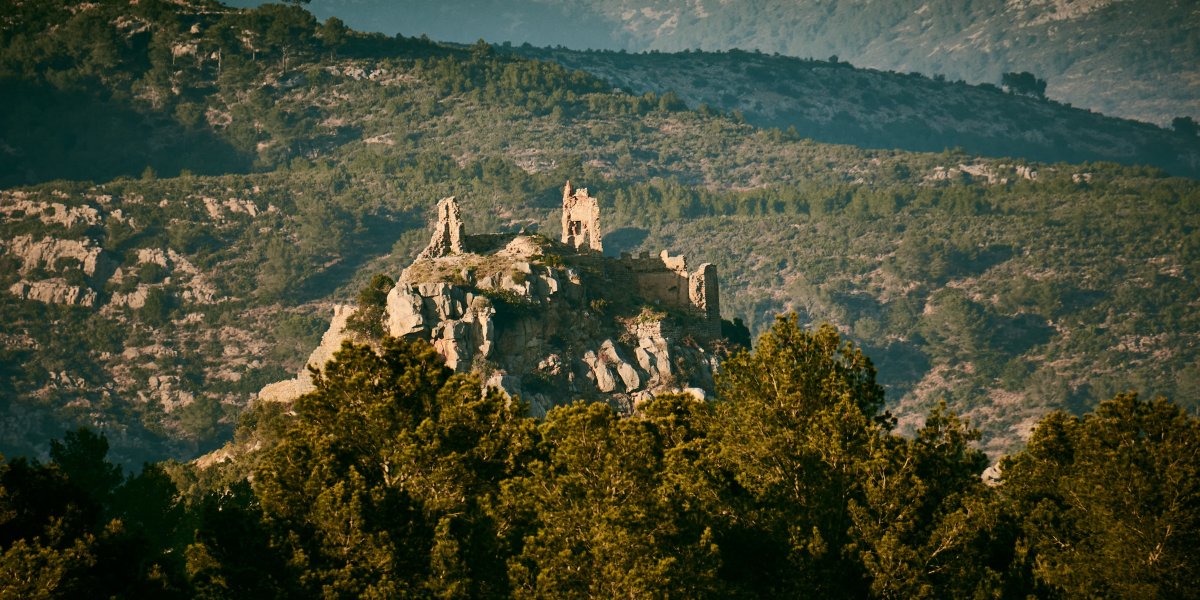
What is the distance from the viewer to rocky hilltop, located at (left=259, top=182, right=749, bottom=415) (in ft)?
327

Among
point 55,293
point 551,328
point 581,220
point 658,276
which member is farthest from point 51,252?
point 658,276

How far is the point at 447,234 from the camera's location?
106875mm

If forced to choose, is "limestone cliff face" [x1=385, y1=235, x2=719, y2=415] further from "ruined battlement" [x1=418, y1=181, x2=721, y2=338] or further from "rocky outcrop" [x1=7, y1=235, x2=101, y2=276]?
"rocky outcrop" [x1=7, y1=235, x2=101, y2=276]

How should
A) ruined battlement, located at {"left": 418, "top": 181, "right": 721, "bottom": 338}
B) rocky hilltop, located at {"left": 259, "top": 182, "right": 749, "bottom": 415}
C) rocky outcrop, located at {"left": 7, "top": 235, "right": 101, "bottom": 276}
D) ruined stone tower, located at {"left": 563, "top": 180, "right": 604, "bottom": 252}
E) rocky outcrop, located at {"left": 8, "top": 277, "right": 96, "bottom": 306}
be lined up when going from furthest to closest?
rocky outcrop, located at {"left": 7, "top": 235, "right": 101, "bottom": 276}, rocky outcrop, located at {"left": 8, "top": 277, "right": 96, "bottom": 306}, ruined stone tower, located at {"left": 563, "top": 180, "right": 604, "bottom": 252}, ruined battlement, located at {"left": 418, "top": 181, "right": 721, "bottom": 338}, rocky hilltop, located at {"left": 259, "top": 182, "right": 749, "bottom": 415}

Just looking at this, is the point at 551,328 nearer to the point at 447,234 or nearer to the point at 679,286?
the point at 679,286

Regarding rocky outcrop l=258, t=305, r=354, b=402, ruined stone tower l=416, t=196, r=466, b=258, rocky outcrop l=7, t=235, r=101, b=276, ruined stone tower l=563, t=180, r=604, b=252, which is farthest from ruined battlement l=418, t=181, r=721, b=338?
rocky outcrop l=7, t=235, r=101, b=276

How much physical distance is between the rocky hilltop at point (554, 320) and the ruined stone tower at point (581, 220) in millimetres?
2516

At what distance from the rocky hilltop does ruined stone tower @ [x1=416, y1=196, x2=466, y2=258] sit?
0.06 meters

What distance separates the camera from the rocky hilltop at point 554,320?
99562 mm

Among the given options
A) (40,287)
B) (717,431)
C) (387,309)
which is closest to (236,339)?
(40,287)

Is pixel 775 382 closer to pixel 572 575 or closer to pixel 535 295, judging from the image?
pixel 572 575

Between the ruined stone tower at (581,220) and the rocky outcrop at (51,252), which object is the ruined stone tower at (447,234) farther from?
the rocky outcrop at (51,252)

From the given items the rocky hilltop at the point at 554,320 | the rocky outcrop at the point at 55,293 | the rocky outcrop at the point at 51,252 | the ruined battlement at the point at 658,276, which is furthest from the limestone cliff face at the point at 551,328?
the rocky outcrop at the point at 51,252

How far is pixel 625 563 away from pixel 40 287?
5699 inches
